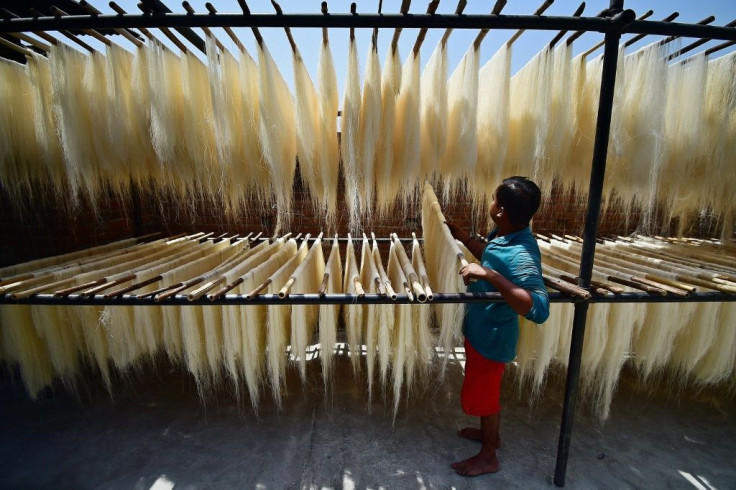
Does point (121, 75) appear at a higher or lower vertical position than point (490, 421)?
higher

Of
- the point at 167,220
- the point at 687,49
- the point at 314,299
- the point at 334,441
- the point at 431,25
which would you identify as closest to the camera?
the point at 431,25

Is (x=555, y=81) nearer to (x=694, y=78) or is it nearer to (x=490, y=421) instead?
(x=694, y=78)

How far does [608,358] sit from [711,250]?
152 cm

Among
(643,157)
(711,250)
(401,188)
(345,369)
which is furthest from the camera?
(345,369)

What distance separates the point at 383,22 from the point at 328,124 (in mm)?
548

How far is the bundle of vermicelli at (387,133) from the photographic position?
1.52 meters

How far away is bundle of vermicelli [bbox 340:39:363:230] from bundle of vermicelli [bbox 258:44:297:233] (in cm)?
33

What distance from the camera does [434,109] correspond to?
1627 mm

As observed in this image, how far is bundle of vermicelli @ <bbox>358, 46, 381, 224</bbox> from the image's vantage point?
1.51 meters

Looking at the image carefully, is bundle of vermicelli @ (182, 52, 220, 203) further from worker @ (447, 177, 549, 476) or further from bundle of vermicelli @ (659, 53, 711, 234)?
bundle of vermicelli @ (659, 53, 711, 234)

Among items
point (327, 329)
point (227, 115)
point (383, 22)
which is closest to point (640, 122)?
point (383, 22)

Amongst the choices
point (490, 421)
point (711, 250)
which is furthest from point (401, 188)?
point (711, 250)

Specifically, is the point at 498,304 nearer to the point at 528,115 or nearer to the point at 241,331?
the point at 528,115

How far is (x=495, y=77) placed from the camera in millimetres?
1594
